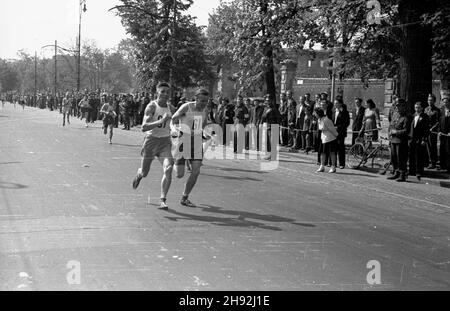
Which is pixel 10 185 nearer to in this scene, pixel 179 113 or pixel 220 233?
pixel 179 113

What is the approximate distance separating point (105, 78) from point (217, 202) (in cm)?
10679

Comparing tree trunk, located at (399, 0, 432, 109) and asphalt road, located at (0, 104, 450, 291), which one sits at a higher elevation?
tree trunk, located at (399, 0, 432, 109)

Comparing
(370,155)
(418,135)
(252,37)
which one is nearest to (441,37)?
(370,155)

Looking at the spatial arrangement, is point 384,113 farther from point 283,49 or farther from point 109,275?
point 109,275

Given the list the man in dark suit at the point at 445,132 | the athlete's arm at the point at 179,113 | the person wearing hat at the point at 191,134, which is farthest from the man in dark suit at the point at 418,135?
the athlete's arm at the point at 179,113

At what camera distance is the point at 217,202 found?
9859mm

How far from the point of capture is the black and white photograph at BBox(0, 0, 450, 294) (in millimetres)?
5688

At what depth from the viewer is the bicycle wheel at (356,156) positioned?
52.9 feet

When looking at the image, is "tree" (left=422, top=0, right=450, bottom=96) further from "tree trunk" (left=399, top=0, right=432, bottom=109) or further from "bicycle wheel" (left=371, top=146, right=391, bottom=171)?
"bicycle wheel" (left=371, top=146, right=391, bottom=171)

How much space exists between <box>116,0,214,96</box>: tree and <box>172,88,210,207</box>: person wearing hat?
3648cm

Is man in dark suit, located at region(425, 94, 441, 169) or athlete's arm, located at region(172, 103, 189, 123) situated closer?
athlete's arm, located at region(172, 103, 189, 123)

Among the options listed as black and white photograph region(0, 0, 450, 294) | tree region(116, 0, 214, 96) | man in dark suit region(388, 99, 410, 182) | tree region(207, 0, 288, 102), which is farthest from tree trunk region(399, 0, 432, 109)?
tree region(116, 0, 214, 96)

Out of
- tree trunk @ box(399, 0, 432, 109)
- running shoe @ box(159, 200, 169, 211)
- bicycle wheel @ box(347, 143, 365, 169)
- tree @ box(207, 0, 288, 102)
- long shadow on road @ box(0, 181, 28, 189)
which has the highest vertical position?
tree @ box(207, 0, 288, 102)

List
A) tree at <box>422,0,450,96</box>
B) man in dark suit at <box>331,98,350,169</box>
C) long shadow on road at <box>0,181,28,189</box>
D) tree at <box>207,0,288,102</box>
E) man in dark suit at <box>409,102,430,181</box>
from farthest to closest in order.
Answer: tree at <box>207,0,288,102</box>
man in dark suit at <box>331,98,350,169</box>
tree at <box>422,0,450,96</box>
man in dark suit at <box>409,102,430,181</box>
long shadow on road at <box>0,181,28,189</box>
